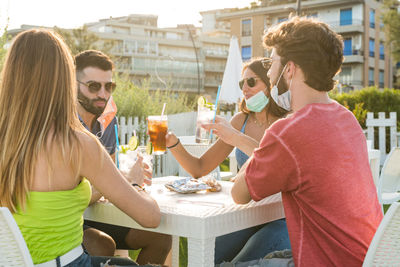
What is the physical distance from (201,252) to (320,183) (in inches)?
22.9

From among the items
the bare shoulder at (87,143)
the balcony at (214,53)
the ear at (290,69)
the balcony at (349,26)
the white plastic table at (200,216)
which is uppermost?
the balcony at (349,26)

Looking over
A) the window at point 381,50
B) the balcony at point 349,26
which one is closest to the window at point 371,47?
the window at point 381,50

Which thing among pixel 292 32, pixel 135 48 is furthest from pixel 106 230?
pixel 135 48

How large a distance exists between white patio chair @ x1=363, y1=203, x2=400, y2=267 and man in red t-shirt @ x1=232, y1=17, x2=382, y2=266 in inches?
5.1

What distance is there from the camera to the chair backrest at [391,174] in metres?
4.57

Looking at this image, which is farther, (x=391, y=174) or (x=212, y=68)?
(x=212, y=68)

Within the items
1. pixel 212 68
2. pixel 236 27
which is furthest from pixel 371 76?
pixel 212 68

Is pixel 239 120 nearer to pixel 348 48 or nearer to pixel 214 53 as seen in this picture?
pixel 348 48

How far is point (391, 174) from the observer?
188 inches

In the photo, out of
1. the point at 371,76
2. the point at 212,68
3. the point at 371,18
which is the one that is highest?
the point at 371,18

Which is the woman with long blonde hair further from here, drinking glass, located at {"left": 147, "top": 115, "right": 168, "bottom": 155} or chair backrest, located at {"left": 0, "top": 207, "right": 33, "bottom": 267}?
drinking glass, located at {"left": 147, "top": 115, "right": 168, "bottom": 155}

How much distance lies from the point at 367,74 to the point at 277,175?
46.5 metres

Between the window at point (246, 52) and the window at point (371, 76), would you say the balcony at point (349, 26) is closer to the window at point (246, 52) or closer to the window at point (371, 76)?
the window at point (371, 76)

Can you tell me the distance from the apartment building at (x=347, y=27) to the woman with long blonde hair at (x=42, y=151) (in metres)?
41.0
